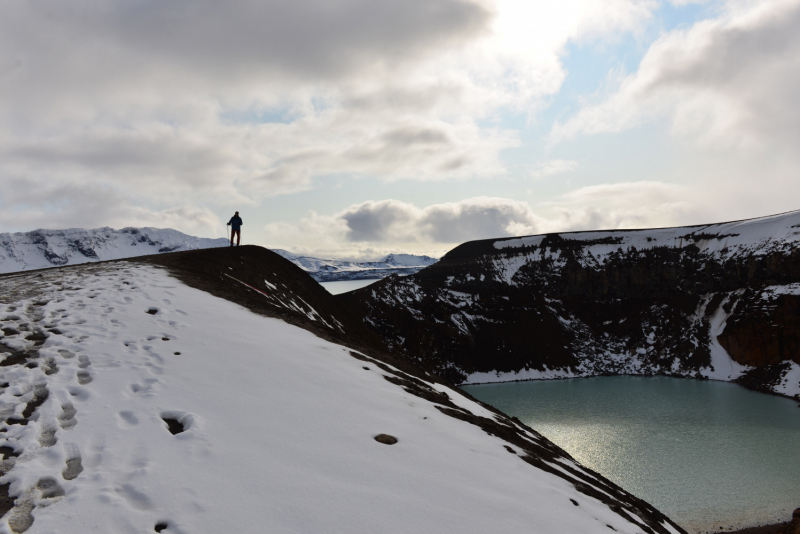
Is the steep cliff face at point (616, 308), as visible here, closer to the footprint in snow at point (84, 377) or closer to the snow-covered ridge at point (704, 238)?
the snow-covered ridge at point (704, 238)

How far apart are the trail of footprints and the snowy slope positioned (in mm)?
32

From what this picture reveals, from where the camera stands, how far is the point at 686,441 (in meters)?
37.8

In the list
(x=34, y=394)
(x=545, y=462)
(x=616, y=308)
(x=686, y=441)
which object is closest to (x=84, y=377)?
(x=34, y=394)

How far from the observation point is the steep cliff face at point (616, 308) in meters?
74.1

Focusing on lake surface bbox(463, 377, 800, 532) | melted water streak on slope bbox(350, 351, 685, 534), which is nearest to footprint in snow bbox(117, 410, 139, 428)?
melted water streak on slope bbox(350, 351, 685, 534)

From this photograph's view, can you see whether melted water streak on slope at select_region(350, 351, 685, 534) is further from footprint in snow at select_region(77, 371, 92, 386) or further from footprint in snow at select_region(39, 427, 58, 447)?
footprint in snow at select_region(39, 427, 58, 447)

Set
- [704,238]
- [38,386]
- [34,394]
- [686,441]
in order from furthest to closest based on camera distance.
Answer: [704,238]
[686,441]
[38,386]
[34,394]

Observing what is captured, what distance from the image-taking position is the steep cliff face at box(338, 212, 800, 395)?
7406cm

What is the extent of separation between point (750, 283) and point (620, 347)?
27994 millimetres

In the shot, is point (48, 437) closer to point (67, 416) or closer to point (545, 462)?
point (67, 416)

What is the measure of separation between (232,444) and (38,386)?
4424mm

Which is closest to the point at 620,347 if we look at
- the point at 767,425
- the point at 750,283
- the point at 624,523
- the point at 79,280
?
the point at 750,283

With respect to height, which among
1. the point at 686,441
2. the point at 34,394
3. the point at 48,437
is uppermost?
the point at 34,394

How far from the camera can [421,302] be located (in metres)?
86.8
